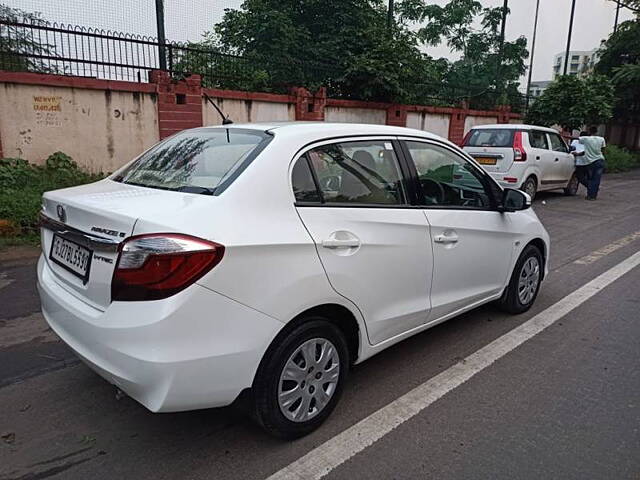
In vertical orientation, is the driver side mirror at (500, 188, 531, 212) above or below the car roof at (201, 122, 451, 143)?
below

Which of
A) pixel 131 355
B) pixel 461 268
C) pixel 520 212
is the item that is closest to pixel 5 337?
pixel 131 355

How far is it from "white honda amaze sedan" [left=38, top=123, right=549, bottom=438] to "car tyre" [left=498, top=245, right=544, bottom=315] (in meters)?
0.90

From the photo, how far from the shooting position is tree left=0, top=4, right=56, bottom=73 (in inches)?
291

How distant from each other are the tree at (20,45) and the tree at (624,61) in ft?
74.3

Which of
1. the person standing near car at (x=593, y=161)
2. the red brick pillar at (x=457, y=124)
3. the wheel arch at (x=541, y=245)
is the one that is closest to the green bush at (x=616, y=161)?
the red brick pillar at (x=457, y=124)

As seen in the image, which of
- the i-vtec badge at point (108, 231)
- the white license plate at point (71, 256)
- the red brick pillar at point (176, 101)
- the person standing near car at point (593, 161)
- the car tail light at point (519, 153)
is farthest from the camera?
the person standing near car at point (593, 161)

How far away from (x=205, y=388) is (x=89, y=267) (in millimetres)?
786

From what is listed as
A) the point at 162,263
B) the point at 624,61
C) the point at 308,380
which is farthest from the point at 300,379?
the point at 624,61

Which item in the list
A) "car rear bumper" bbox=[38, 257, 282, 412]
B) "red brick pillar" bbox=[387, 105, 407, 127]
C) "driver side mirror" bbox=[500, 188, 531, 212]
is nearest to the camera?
"car rear bumper" bbox=[38, 257, 282, 412]

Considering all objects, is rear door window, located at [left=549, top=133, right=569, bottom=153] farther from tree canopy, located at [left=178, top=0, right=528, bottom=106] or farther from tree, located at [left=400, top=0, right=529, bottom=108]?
tree, located at [left=400, top=0, right=529, bottom=108]

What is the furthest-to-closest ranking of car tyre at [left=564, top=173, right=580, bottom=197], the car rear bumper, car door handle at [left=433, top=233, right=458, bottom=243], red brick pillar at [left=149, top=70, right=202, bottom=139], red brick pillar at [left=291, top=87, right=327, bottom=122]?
1. car tyre at [left=564, top=173, right=580, bottom=197]
2. red brick pillar at [left=291, top=87, right=327, bottom=122]
3. red brick pillar at [left=149, top=70, right=202, bottom=139]
4. car door handle at [left=433, top=233, right=458, bottom=243]
5. the car rear bumper

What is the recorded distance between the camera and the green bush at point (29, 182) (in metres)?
6.43

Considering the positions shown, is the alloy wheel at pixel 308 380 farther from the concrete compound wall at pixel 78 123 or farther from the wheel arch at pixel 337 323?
the concrete compound wall at pixel 78 123

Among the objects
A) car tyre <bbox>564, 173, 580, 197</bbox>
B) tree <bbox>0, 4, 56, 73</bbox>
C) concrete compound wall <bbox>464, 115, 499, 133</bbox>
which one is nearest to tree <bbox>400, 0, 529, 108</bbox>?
concrete compound wall <bbox>464, 115, 499, 133</bbox>
